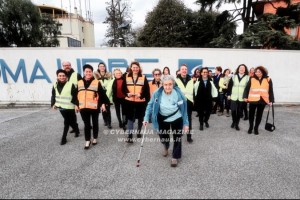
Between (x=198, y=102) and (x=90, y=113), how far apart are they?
286 centimetres

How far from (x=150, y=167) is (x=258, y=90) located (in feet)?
11.2

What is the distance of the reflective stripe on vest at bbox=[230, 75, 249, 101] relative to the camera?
5672 millimetres

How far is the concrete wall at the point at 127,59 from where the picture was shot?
8750mm

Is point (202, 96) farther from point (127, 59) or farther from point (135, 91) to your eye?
point (127, 59)

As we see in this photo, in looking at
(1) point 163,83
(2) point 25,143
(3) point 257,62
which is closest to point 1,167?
(2) point 25,143

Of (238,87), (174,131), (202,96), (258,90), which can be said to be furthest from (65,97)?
(258,90)

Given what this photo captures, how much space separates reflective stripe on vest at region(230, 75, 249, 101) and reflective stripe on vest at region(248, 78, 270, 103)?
0.40 m

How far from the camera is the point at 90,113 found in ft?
14.8

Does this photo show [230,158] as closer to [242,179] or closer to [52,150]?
[242,179]

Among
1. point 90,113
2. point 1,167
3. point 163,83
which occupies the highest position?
point 163,83

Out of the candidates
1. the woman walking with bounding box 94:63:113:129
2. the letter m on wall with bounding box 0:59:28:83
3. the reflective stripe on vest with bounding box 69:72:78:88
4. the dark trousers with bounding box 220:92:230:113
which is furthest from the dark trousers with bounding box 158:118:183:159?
the letter m on wall with bounding box 0:59:28:83

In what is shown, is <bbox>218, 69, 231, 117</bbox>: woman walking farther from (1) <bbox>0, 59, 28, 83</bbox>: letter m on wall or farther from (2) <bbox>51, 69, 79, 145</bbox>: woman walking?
(1) <bbox>0, 59, 28, 83</bbox>: letter m on wall

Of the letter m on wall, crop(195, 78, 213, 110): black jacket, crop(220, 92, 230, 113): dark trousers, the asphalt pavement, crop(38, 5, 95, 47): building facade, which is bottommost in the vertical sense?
the asphalt pavement

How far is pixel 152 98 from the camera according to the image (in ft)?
11.9
